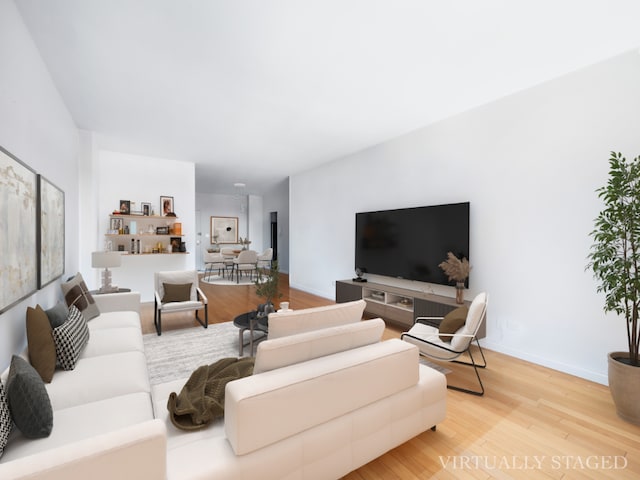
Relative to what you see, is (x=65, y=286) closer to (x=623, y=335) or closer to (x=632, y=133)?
(x=623, y=335)

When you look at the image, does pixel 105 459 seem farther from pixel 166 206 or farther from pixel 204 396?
pixel 166 206

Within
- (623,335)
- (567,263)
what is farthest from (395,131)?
(623,335)

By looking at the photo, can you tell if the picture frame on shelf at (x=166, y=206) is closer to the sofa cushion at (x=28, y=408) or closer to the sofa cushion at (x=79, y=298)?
the sofa cushion at (x=79, y=298)

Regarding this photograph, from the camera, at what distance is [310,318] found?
6.57ft

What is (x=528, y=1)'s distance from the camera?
2.02 meters

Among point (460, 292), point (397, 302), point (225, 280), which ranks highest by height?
point (460, 292)

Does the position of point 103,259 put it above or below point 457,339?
above

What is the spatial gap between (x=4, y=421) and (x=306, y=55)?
2.95 metres

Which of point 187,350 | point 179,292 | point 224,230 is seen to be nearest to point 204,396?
point 187,350

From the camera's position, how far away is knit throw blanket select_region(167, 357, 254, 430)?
148cm

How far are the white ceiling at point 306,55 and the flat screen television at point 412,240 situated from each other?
1.28 m

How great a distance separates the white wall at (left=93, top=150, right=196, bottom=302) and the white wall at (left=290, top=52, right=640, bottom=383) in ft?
15.0

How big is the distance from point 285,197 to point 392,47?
25.5ft

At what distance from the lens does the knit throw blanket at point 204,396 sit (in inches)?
58.4
